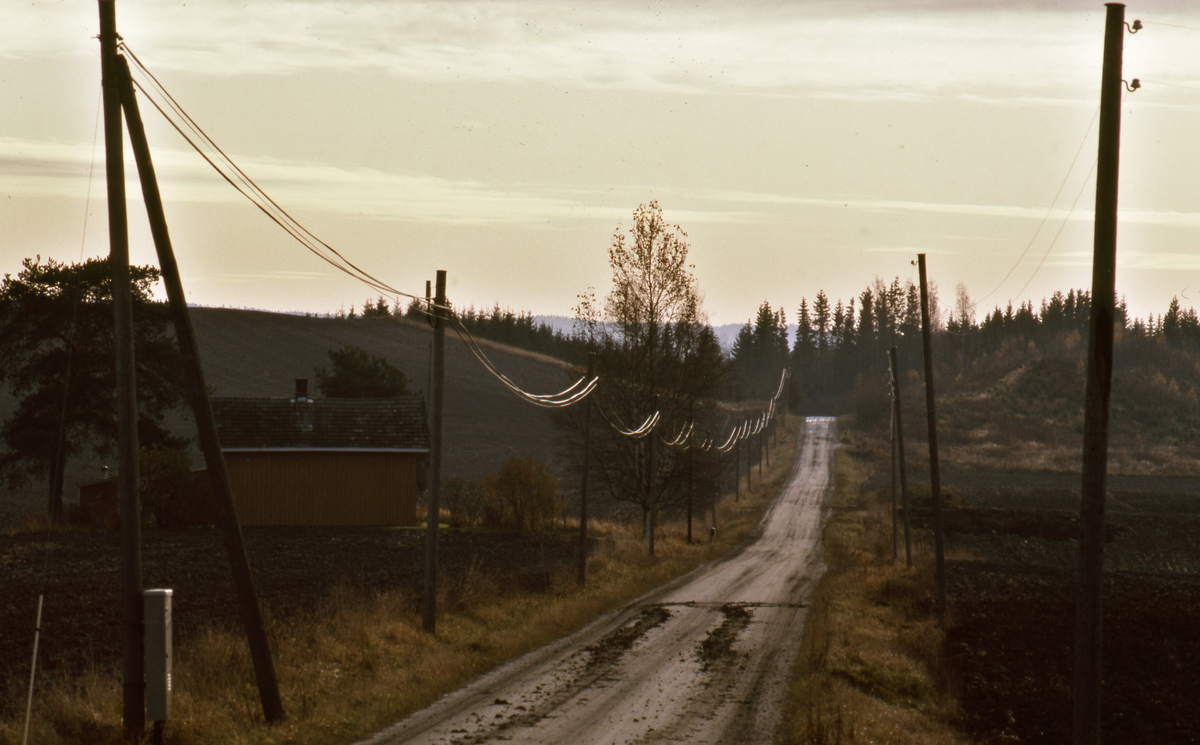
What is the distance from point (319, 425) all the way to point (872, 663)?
36.0 meters

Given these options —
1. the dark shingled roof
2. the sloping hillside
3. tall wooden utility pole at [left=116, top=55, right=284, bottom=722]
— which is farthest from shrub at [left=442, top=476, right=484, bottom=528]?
tall wooden utility pole at [left=116, top=55, right=284, bottom=722]

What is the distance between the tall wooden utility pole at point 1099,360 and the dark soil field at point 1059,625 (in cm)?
452

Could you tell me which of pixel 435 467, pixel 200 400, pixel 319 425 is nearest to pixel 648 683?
pixel 435 467

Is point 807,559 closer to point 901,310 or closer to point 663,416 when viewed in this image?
point 663,416

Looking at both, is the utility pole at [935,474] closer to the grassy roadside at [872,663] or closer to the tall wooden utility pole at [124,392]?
the grassy roadside at [872,663]

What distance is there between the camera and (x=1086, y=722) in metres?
10.4

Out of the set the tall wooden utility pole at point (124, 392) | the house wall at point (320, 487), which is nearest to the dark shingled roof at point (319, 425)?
the house wall at point (320, 487)

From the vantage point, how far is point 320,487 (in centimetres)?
4722

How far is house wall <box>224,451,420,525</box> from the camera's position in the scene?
46750 millimetres

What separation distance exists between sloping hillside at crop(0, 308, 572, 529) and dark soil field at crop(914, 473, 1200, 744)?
112ft

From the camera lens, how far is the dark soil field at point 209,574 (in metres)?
18.1

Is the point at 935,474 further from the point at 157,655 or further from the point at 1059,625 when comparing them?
the point at 157,655

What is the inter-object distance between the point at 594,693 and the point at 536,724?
2113mm

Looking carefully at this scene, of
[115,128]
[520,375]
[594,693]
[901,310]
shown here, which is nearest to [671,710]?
[594,693]
